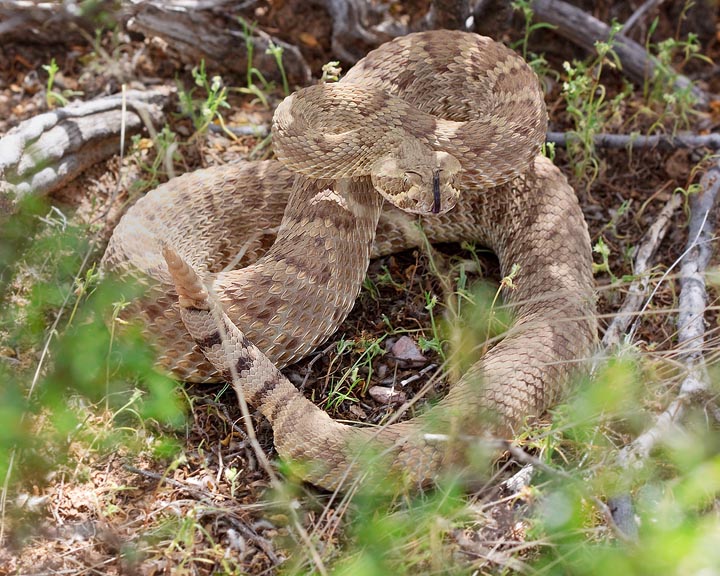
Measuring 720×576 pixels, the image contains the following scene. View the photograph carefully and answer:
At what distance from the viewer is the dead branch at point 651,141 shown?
554 centimetres

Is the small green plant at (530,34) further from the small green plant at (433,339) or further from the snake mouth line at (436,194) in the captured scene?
the small green plant at (433,339)

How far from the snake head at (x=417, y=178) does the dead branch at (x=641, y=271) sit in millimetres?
1141

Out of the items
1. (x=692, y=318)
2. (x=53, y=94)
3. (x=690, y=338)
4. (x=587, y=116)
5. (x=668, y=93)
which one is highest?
(x=53, y=94)

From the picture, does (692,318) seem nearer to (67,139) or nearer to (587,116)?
(587,116)

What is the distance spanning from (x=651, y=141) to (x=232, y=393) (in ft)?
11.4

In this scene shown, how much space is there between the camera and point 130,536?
352 centimetres

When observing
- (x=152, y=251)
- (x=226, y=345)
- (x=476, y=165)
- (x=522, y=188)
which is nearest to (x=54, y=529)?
(x=226, y=345)

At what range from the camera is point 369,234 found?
15.6 feet

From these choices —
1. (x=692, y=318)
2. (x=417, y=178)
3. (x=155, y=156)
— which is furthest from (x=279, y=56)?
(x=692, y=318)

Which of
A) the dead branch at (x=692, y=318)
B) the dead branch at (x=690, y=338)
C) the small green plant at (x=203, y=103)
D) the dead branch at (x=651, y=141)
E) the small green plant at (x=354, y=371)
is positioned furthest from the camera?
the dead branch at (x=651, y=141)

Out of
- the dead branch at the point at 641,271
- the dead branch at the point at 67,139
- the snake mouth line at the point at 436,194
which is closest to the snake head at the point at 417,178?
the snake mouth line at the point at 436,194

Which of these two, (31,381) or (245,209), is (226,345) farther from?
(245,209)

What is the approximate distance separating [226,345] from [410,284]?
4.93 ft

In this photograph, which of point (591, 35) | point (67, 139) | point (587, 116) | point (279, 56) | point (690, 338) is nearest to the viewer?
point (690, 338)
